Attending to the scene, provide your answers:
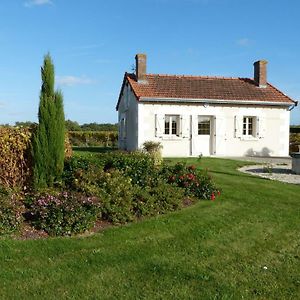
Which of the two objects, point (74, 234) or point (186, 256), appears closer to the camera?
point (186, 256)

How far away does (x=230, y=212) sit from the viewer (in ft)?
25.7

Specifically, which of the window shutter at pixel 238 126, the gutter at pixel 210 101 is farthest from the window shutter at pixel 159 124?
the window shutter at pixel 238 126

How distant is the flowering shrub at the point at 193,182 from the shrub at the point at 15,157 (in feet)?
10.2

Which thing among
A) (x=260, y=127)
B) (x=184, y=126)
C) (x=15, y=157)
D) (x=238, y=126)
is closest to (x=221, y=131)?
(x=238, y=126)

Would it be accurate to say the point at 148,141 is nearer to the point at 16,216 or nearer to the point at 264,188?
the point at 264,188

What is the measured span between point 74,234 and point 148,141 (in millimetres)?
15323

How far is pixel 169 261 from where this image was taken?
5180 millimetres

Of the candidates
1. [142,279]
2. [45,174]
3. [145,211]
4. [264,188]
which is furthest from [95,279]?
[264,188]

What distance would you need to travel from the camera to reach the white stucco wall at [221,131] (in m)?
21.7

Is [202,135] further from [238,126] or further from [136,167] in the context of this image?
[136,167]

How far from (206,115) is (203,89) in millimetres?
1633

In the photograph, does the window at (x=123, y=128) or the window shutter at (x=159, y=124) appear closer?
the window shutter at (x=159, y=124)

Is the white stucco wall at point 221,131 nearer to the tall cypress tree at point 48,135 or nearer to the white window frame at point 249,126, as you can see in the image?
the white window frame at point 249,126

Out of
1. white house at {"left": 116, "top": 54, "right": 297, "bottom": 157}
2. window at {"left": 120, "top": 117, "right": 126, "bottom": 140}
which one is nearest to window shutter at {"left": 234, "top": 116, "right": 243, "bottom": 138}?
white house at {"left": 116, "top": 54, "right": 297, "bottom": 157}
